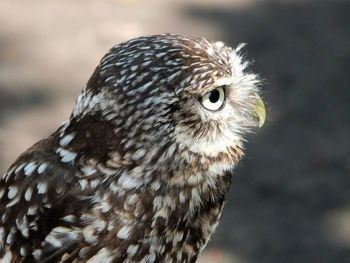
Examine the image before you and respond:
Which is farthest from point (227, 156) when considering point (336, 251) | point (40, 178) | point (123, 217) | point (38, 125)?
point (38, 125)

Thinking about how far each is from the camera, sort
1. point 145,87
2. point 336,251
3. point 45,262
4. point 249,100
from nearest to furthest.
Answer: point 145,87
point 45,262
point 249,100
point 336,251

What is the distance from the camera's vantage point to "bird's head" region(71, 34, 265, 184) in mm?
2143

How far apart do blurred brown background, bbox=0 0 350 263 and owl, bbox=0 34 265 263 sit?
1416mm

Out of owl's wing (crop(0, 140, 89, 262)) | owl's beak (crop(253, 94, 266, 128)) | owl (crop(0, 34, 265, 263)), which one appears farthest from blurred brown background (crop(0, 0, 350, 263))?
owl's wing (crop(0, 140, 89, 262))

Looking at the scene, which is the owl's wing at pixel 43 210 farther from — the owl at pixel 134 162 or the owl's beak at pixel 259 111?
the owl's beak at pixel 259 111

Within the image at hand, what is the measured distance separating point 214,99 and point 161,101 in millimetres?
236

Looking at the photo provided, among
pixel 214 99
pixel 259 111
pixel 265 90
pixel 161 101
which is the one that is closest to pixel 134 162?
pixel 161 101

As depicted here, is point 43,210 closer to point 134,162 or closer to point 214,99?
point 134,162

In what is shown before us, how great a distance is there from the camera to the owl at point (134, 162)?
2.16 metres

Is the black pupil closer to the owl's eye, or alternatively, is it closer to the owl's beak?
the owl's eye

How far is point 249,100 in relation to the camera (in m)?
2.48

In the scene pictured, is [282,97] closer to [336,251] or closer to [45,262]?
[336,251]

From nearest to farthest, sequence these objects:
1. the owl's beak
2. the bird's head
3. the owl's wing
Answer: the bird's head < the owl's wing < the owl's beak

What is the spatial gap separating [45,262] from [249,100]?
0.96m
